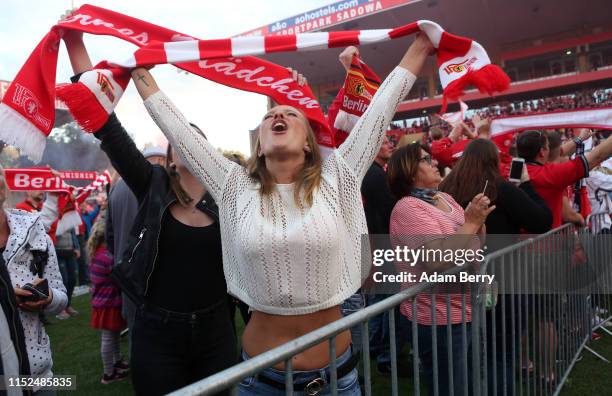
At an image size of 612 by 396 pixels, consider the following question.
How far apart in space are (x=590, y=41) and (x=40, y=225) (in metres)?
31.9

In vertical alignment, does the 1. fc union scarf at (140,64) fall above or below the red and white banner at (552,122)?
above

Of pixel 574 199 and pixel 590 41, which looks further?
pixel 590 41

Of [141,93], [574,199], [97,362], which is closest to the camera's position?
[141,93]

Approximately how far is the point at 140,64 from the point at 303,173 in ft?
2.97

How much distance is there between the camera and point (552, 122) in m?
4.90

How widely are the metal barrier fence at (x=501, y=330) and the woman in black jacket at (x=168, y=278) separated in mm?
796

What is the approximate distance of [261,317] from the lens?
1.75m

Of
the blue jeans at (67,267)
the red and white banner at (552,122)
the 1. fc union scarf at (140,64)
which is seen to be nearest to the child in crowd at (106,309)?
the 1. fc union scarf at (140,64)

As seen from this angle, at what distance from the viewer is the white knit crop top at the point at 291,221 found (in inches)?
64.4

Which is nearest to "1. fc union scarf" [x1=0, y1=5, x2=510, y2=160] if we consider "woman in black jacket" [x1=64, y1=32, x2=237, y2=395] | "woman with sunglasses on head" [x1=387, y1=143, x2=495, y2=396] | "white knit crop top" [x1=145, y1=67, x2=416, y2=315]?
"woman in black jacket" [x1=64, y1=32, x2=237, y2=395]

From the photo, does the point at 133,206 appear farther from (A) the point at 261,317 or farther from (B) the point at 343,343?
(B) the point at 343,343

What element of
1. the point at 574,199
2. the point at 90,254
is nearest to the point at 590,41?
the point at 574,199

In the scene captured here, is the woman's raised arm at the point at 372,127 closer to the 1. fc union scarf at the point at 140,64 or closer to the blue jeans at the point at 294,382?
the 1. fc union scarf at the point at 140,64

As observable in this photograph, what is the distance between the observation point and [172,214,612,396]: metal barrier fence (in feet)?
4.53
